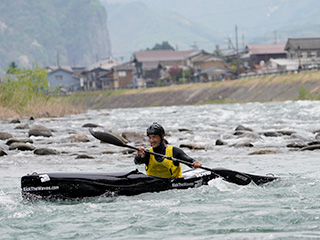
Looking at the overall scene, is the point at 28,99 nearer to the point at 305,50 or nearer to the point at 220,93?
the point at 220,93

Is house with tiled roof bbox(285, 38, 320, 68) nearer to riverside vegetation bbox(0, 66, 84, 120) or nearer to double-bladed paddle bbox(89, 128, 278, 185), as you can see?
riverside vegetation bbox(0, 66, 84, 120)

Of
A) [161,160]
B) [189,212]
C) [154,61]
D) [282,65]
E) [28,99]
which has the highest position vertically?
[154,61]

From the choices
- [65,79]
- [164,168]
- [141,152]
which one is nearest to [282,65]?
[65,79]

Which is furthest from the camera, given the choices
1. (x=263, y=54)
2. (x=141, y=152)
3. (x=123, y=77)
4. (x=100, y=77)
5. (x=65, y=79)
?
(x=65, y=79)

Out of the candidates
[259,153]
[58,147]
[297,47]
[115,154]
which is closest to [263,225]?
[259,153]

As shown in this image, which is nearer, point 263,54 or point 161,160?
point 161,160

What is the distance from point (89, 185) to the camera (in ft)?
30.8

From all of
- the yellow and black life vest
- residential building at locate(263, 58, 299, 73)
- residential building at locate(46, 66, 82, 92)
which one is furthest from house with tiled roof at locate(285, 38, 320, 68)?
the yellow and black life vest

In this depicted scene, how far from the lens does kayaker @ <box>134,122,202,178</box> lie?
9570 millimetres

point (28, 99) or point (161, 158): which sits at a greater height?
point (28, 99)

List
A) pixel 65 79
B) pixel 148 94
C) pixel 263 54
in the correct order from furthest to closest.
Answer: pixel 65 79 → pixel 263 54 → pixel 148 94

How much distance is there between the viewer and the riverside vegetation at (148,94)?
128 feet

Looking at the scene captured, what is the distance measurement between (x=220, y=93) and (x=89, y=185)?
58.5 metres

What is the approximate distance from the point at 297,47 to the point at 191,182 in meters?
76.9
